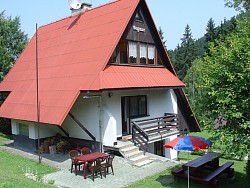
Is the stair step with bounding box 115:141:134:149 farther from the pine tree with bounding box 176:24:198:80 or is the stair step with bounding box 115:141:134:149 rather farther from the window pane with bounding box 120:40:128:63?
the pine tree with bounding box 176:24:198:80

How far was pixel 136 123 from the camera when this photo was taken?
14344 millimetres

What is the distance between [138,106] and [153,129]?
5.31 feet

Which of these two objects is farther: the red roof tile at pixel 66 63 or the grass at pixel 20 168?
the red roof tile at pixel 66 63

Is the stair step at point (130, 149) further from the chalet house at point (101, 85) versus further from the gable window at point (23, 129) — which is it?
the gable window at point (23, 129)

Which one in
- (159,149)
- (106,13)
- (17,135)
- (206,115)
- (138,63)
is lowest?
(159,149)

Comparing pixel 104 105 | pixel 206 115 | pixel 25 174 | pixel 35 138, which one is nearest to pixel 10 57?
pixel 35 138

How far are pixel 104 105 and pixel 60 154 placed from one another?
351cm

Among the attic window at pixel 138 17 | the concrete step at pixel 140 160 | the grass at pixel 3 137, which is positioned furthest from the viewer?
the grass at pixel 3 137

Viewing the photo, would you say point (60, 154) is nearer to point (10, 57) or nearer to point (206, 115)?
point (206, 115)

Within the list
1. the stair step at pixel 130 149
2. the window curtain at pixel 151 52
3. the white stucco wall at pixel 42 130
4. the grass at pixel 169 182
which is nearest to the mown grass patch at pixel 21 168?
the white stucco wall at pixel 42 130

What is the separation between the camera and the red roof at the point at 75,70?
13.0m

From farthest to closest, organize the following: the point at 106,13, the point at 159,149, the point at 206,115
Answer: the point at 159,149, the point at 106,13, the point at 206,115

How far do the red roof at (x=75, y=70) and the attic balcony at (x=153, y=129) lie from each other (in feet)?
6.89

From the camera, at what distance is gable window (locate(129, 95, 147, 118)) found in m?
15.7
